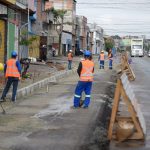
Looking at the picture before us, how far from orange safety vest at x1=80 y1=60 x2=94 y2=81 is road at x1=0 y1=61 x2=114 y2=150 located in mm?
873

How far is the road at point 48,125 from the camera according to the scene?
896 cm

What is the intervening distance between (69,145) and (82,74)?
5136 mm

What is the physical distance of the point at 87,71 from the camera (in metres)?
13.8

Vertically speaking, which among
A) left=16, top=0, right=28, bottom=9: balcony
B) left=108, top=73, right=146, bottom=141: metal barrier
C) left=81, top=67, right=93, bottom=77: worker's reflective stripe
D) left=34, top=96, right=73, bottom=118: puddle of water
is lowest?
left=34, top=96, right=73, bottom=118: puddle of water

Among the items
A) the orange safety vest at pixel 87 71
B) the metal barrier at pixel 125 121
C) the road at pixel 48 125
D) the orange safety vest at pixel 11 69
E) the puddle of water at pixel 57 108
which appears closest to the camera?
the road at pixel 48 125

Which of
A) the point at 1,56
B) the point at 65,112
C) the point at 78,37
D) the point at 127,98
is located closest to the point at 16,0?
the point at 1,56

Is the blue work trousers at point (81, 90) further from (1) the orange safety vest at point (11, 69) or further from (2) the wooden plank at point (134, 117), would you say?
(2) the wooden plank at point (134, 117)

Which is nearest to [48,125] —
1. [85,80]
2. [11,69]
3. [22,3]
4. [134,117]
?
[134,117]

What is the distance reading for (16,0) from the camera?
3300 cm

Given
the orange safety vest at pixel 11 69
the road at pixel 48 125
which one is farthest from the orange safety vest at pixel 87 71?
the orange safety vest at pixel 11 69

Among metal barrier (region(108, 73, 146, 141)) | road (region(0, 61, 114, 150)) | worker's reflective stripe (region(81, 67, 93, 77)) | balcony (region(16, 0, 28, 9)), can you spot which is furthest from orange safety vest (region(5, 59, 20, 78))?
balcony (region(16, 0, 28, 9))

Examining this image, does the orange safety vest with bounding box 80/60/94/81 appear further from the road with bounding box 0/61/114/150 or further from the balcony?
the balcony

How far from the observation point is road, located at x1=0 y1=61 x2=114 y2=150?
8961 mm

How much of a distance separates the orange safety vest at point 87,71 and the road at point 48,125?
34.4 inches
